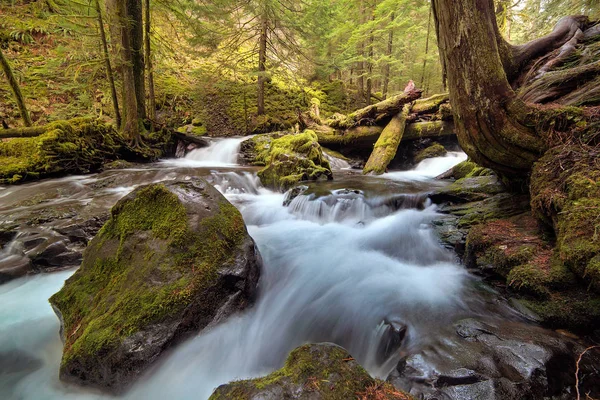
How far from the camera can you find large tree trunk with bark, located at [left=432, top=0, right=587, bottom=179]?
122 inches

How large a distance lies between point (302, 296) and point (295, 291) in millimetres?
117

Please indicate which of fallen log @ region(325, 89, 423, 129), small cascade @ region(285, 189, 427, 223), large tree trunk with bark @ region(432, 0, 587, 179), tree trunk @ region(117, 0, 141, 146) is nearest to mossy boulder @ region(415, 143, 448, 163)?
fallen log @ region(325, 89, 423, 129)

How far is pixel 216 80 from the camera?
588 inches

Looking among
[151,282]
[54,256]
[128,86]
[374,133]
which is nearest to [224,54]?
[128,86]

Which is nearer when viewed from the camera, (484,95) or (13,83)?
(484,95)

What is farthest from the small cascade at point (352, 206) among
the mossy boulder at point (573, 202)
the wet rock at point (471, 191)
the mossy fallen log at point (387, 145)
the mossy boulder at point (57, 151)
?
the mossy boulder at point (57, 151)

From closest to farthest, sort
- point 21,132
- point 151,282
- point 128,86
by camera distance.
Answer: point 151,282 → point 21,132 → point 128,86

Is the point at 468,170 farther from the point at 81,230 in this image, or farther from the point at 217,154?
the point at 217,154

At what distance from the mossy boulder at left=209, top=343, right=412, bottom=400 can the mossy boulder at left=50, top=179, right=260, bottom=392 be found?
1139mm

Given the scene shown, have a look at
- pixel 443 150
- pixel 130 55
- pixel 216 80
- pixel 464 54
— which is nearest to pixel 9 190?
pixel 130 55

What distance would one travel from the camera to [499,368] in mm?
1890

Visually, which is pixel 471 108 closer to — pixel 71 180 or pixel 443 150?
pixel 443 150

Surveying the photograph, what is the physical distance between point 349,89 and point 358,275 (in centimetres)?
1735

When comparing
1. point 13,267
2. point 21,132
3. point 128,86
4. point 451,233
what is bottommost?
point 13,267
